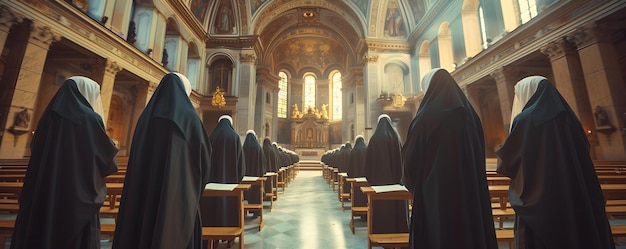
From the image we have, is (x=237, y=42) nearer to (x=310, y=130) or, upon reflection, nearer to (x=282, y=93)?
(x=282, y=93)

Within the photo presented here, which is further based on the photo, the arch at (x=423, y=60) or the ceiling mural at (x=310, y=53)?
the ceiling mural at (x=310, y=53)

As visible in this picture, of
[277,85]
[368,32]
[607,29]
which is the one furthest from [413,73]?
[277,85]

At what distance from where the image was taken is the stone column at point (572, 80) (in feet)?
20.5

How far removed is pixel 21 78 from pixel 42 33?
1220mm

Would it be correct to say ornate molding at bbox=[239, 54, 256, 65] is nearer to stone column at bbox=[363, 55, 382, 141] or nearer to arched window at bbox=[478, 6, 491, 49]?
stone column at bbox=[363, 55, 382, 141]

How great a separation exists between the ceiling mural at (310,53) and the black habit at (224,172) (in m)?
22.7

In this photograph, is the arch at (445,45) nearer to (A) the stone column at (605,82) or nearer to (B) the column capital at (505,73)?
(B) the column capital at (505,73)

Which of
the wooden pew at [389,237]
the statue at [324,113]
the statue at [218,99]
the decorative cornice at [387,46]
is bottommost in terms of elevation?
the wooden pew at [389,237]

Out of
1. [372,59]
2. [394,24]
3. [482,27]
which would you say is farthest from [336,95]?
[482,27]

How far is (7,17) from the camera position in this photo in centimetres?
494

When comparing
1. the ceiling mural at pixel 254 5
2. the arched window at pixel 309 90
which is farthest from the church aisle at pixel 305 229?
the arched window at pixel 309 90

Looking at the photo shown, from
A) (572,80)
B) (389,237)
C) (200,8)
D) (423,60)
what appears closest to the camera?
(389,237)

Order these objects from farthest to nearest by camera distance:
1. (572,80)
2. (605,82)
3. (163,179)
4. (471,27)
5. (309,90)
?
1. (309,90)
2. (471,27)
3. (572,80)
4. (605,82)
5. (163,179)

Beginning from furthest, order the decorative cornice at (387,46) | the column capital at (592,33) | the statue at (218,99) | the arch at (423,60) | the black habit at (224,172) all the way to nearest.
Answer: the decorative cornice at (387,46), the arch at (423,60), the statue at (218,99), the column capital at (592,33), the black habit at (224,172)
